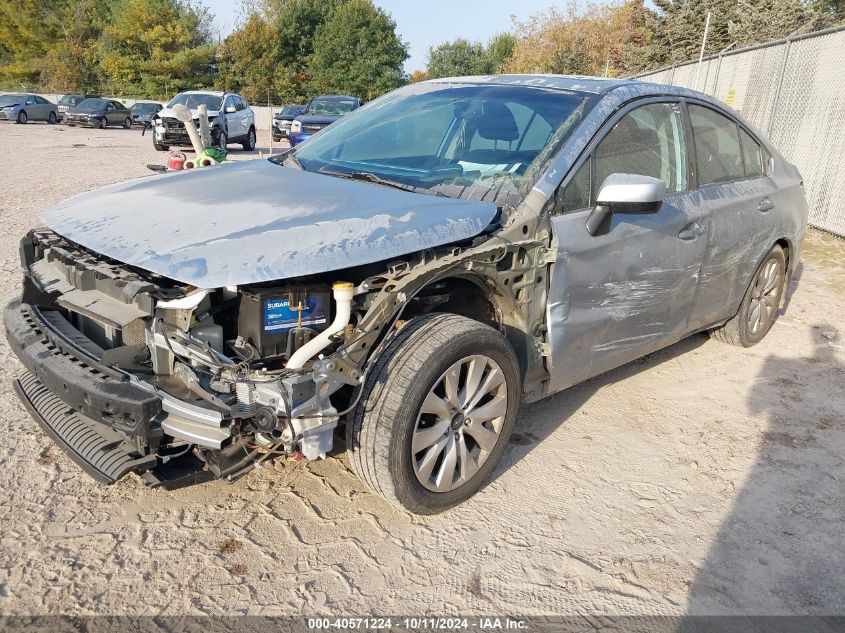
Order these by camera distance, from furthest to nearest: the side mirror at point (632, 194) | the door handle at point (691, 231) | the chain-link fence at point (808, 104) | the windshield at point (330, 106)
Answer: the windshield at point (330, 106) → the chain-link fence at point (808, 104) → the door handle at point (691, 231) → the side mirror at point (632, 194)

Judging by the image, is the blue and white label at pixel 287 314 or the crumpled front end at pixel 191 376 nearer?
the crumpled front end at pixel 191 376

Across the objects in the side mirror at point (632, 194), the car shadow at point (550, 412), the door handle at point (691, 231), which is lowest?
the car shadow at point (550, 412)

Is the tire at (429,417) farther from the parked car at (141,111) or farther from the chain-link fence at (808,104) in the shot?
the parked car at (141,111)

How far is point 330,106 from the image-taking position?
17.6m

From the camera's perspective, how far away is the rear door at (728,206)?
A: 4.03m

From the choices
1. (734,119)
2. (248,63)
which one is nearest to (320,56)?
(248,63)

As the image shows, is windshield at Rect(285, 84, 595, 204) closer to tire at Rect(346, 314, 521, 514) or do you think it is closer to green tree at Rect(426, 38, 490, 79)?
tire at Rect(346, 314, 521, 514)

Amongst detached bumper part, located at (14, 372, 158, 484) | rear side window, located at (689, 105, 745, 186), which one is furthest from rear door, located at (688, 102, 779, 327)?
detached bumper part, located at (14, 372, 158, 484)

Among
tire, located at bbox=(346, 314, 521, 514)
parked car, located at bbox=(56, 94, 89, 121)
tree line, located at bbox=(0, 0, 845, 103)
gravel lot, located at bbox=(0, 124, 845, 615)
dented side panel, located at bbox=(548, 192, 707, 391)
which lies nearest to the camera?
gravel lot, located at bbox=(0, 124, 845, 615)

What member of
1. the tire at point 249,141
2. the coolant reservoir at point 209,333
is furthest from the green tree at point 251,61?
the coolant reservoir at point 209,333

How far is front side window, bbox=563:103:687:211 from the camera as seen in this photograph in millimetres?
3234

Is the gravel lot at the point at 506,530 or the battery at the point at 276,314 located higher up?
the battery at the point at 276,314

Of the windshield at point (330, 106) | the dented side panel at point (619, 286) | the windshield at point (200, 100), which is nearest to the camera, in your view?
the dented side panel at point (619, 286)

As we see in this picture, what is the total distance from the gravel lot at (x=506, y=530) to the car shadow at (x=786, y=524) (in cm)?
1
